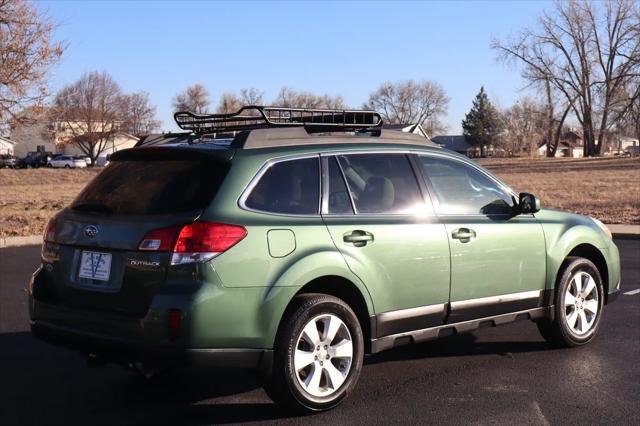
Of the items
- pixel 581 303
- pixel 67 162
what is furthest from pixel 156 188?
pixel 67 162

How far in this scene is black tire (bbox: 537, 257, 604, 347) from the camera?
6.21 meters

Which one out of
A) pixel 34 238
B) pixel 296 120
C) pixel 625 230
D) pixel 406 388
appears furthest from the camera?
pixel 625 230

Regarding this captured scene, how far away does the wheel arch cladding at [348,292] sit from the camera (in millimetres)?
4801

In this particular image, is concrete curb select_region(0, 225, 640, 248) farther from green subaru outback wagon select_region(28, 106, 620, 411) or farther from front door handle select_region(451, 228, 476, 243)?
front door handle select_region(451, 228, 476, 243)

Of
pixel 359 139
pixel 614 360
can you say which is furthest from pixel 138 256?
pixel 614 360

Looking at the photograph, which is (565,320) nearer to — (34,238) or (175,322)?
(175,322)

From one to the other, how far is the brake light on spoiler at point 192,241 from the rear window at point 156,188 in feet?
0.52

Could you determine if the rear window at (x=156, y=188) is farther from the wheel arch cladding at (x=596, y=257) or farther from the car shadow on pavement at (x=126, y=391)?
the wheel arch cladding at (x=596, y=257)

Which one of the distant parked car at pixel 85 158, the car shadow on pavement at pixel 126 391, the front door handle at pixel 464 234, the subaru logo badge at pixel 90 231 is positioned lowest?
the car shadow on pavement at pixel 126 391

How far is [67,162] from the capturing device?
236ft

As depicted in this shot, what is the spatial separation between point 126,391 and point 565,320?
3581mm

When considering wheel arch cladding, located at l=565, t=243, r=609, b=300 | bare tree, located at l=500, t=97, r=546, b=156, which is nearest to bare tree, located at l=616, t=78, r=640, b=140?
bare tree, located at l=500, t=97, r=546, b=156

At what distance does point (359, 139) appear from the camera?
539 centimetres

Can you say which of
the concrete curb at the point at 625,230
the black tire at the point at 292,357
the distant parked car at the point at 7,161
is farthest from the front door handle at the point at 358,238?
the distant parked car at the point at 7,161
